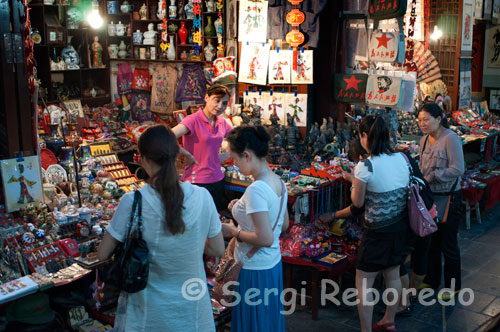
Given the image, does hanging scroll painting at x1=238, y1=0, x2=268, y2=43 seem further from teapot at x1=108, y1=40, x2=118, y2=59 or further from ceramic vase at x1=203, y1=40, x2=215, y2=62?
teapot at x1=108, y1=40, x2=118, y2=59

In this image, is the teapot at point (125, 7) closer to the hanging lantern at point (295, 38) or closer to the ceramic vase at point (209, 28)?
the ceramic vase at point (209, 28)

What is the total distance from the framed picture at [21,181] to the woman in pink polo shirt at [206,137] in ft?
3.91

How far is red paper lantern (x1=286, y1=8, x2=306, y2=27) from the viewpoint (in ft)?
22.7

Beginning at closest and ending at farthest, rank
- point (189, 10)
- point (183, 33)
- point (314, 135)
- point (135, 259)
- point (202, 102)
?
point (135, 259) < point (314, 135) < point (189, 10) < point (183, 33) < point (202, 102)

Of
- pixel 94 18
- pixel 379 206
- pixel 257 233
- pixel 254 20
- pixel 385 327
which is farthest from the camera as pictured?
pixel 94 18

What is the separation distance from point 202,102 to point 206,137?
4653 mm

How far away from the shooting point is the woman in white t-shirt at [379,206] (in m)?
3.74

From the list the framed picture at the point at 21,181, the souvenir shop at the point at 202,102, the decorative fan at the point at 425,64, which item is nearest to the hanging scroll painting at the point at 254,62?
the souvenir shop at the point at 202,102

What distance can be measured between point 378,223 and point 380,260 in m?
0.26

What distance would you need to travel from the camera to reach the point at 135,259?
2.25 metres

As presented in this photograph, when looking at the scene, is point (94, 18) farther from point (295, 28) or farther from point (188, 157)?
point (188, 157)

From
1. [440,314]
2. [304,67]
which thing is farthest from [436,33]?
[440,314]

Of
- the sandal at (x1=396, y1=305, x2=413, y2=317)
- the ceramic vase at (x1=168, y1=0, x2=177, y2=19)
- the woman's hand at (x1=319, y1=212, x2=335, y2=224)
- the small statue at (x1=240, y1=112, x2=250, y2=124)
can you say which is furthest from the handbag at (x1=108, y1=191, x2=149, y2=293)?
the ceramic vase at (x1=168, y1=0, x2=177, y2=19)

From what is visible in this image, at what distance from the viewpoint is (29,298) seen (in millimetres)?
3502
